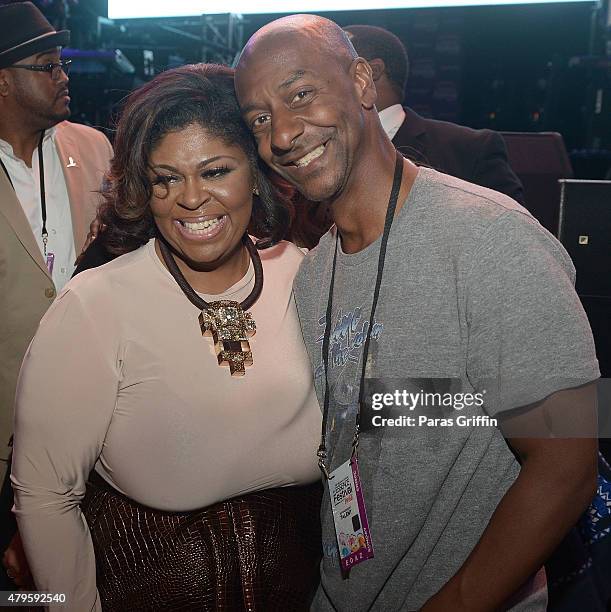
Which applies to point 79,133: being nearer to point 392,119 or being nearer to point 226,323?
point 392,119

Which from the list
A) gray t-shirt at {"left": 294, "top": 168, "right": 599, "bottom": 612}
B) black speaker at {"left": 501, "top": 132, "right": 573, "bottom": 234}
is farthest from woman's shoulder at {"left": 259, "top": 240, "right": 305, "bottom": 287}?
black speaker at {"left": 501, "top": 132, "right": 573, "bottom": 234}

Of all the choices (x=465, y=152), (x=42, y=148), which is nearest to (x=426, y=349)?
(x=465, y=152)

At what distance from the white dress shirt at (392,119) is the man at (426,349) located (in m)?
1.87

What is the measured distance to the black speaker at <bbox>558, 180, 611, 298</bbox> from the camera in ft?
11.3

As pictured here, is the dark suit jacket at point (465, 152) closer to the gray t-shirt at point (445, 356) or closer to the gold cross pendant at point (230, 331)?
the gold cross pendant at point (230, 331)

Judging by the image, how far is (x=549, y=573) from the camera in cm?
156

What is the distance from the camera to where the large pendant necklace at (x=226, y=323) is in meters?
1.64

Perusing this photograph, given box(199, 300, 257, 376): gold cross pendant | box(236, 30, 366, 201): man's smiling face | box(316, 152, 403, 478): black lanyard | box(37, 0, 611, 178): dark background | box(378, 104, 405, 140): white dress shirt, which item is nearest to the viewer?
box(316, 152, 403, 478): black lanyard

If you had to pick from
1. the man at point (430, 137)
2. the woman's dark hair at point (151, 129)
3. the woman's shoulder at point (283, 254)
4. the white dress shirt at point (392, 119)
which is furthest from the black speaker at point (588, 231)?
the woman's dark hair at point (151, 129)

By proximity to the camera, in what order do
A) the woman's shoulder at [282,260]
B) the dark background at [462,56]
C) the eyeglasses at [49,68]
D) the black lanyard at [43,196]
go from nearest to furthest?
1. the woman's shoulder at [282,260]
2. the black lanyard at [43,196]
3. the eyeglasses at [49,68]
4. the dark background at [462,56]

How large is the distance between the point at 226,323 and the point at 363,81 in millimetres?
602

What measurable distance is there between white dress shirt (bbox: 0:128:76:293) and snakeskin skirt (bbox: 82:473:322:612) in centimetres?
176

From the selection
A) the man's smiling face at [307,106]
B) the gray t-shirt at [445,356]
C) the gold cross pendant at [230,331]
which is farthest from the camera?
the gold cross pendant at [230,331]

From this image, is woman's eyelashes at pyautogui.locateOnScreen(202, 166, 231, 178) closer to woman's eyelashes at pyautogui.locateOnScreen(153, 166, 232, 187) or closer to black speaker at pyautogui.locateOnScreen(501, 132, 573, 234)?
woman's eyelashes at pyautogui.locateOnScreen(153, 166, 232, 187)
